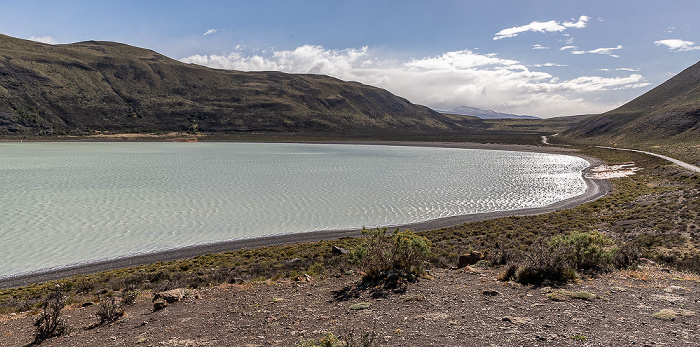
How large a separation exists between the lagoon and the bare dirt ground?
1064cm

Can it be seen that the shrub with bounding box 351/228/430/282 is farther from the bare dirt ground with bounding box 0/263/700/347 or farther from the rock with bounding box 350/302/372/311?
the rock with bounding box 350/302/372/311

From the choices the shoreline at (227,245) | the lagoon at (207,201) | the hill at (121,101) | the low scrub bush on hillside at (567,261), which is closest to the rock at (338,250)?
the shoreline at (227,245)

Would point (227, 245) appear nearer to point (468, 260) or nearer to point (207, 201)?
point (207, 201)

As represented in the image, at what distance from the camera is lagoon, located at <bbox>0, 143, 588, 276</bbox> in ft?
66.2

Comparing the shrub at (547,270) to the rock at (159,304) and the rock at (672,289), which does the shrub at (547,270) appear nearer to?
the rock at (672,289)

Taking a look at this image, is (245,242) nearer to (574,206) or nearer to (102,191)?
(102,191)

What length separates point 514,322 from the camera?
23.7 feet

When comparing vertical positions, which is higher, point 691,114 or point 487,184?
point 691,114

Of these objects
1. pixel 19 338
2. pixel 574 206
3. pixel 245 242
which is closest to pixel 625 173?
pixel 574 206

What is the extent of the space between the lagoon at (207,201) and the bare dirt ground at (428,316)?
10.6 m

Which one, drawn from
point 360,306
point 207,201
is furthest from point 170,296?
point 207,201

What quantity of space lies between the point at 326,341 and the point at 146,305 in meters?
6.89

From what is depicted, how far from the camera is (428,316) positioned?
788 centimetres

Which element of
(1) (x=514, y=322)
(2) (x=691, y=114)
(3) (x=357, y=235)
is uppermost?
(2) (x=691, y=114)
